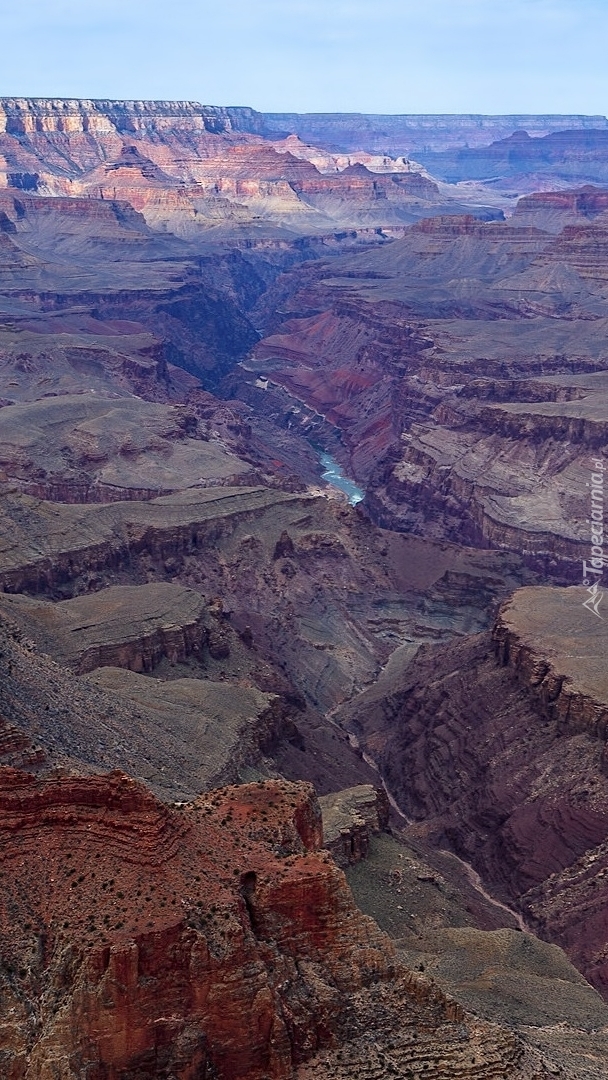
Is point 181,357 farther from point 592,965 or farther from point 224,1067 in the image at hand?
point 224,1067

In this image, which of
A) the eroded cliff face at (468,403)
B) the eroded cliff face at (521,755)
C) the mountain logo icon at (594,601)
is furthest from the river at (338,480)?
the eroded cliff face at (521,755)

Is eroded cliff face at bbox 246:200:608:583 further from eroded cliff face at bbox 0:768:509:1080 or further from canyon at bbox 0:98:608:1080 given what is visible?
eroded cliff face at bbox 0:768:509:1080

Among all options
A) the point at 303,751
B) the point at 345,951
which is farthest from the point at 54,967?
the point at 303,751

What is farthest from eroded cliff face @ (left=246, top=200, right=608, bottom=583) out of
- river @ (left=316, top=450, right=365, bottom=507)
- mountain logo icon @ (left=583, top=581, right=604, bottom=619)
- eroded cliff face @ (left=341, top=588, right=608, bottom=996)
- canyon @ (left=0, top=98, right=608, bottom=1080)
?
eroded cliff face @ (left=341, top=588, right=608, bottom=996)
